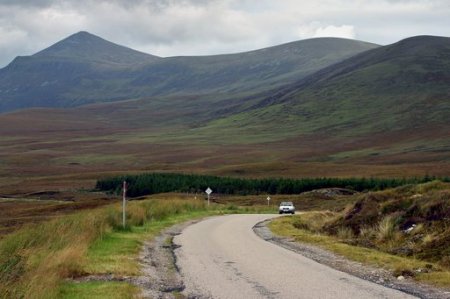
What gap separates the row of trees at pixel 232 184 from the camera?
10394 cm

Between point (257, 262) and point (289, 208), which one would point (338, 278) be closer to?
point (257, 262)

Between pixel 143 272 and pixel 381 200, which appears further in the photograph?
pixel 381 200

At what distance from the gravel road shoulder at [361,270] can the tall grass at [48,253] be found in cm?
744

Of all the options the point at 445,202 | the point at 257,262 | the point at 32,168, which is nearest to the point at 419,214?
the point at 445,202

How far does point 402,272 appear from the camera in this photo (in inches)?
667

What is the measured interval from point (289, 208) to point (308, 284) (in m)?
44.6

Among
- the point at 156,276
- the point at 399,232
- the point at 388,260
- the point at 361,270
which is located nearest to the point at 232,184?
the point at 399,232

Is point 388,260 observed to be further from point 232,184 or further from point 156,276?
point 232,184

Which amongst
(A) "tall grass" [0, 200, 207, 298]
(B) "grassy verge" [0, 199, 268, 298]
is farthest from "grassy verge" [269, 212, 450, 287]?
(A) "tall grass" [0, 200, 207, 298]

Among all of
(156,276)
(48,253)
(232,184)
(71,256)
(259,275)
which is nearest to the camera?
(259,275)

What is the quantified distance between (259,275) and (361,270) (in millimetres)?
3003

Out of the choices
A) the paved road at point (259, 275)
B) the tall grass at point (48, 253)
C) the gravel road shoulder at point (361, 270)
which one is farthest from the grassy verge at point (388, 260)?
the tall grass at point (48, 253)

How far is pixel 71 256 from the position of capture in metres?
17.8

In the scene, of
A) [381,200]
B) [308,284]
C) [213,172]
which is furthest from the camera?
[213,172]
